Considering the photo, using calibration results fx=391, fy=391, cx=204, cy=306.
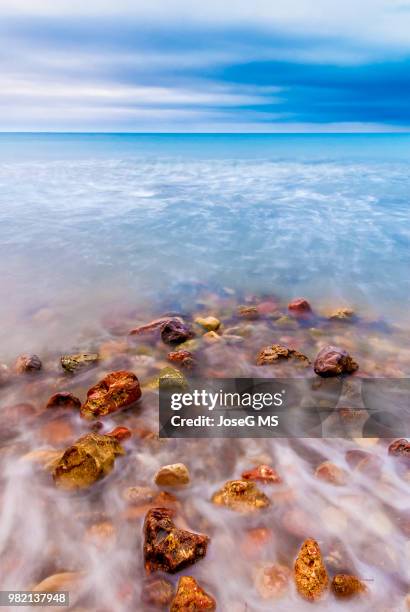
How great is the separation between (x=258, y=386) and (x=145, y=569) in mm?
3108

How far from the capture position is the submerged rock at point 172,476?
4.17m

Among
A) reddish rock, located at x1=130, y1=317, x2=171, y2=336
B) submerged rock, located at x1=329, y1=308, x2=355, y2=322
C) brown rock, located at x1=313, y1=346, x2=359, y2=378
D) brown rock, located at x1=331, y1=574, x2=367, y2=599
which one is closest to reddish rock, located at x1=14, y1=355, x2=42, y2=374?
reddish rock, located at x1=130, y1=317, x2=171, y2=336

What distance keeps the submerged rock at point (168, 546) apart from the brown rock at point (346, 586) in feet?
3.63

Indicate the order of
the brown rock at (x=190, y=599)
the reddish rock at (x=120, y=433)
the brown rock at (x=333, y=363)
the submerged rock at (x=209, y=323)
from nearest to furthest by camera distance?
the brown rock at (x=190, y=599) → the reddish rock at (x=120, y=433) → the brown rock at (x=333, y=363) → the submerged rock at (x=209, y=323)

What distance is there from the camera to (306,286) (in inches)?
407

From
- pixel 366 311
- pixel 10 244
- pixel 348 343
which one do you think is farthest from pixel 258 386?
pixel 10 244

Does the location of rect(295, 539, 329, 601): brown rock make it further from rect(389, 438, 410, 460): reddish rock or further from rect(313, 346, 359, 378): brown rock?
rect(313, 346, 359, 378): brown rock

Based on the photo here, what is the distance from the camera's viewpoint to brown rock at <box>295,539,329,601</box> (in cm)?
312

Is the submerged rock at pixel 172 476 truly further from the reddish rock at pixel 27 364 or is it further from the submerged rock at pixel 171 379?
the reddish rock at pixel 27 364

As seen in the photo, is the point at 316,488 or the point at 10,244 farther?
the point at 10,244

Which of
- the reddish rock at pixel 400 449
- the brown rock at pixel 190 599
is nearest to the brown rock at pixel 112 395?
the brown rock at pixel 190 599

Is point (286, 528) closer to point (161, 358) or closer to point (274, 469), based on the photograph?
point (274, 469)

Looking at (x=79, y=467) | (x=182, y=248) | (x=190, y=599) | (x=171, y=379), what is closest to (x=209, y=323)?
(x=171, y=379)

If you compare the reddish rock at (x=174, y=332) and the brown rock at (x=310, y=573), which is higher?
the reddish rock at (x=174, y=332)
